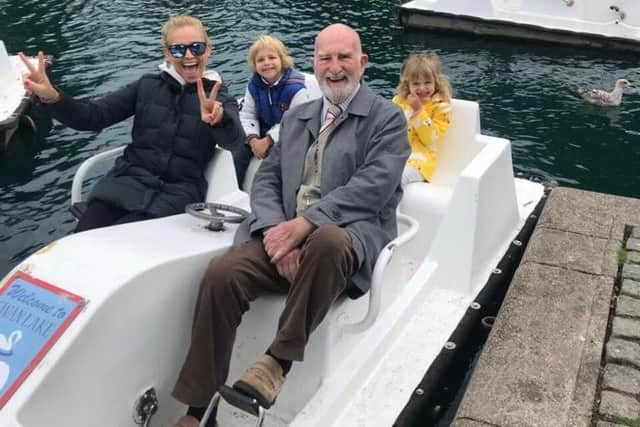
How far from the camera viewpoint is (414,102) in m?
4.28

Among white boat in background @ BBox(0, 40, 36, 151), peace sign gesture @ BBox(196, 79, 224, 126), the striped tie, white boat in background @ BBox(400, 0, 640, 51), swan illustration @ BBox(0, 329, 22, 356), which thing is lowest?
white boat in background @ BBox(400, 0, 640, 51)

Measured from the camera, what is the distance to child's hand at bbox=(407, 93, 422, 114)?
4281 millimetres

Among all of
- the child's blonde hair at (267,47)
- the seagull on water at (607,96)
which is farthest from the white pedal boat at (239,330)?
the seagull on water at (607,96)

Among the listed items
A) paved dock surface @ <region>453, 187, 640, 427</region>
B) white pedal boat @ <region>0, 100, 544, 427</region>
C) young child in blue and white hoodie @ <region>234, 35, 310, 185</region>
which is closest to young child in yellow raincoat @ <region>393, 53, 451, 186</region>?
white pedal boat @ <region>0, 100, 544, 427</region>

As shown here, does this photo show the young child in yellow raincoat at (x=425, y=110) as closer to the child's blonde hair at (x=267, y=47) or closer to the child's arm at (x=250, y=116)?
the child's blonde hair at (x=267, y=47)

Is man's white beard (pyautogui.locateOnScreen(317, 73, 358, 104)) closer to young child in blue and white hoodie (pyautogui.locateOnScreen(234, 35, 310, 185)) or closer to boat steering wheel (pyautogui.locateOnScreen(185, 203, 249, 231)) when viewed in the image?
boat steering wheel (pyautogui.locateOnScreen(185, 203, 249, 231))

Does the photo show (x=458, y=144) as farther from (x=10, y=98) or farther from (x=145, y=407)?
(x=10, y=98)

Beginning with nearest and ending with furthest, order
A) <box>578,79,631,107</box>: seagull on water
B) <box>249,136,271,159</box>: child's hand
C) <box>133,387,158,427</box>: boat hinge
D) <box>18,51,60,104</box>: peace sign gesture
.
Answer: <box>133,387,158,427</box>: boat hinge < <box>18,51,60,104</box>: peace sign gesture < <box>249,136,271,159</box>: child's hand < <box>578,79,631,107</box>: seagull on water

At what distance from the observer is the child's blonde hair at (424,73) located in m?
4.28

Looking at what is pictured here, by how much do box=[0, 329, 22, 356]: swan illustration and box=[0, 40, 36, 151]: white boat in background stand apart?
6133 mm

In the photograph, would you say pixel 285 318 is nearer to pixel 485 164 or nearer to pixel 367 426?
pixel 367 426

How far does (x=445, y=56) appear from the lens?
12.4m

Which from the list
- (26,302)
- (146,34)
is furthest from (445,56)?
(26,302)

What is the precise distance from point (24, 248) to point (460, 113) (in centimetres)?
402
